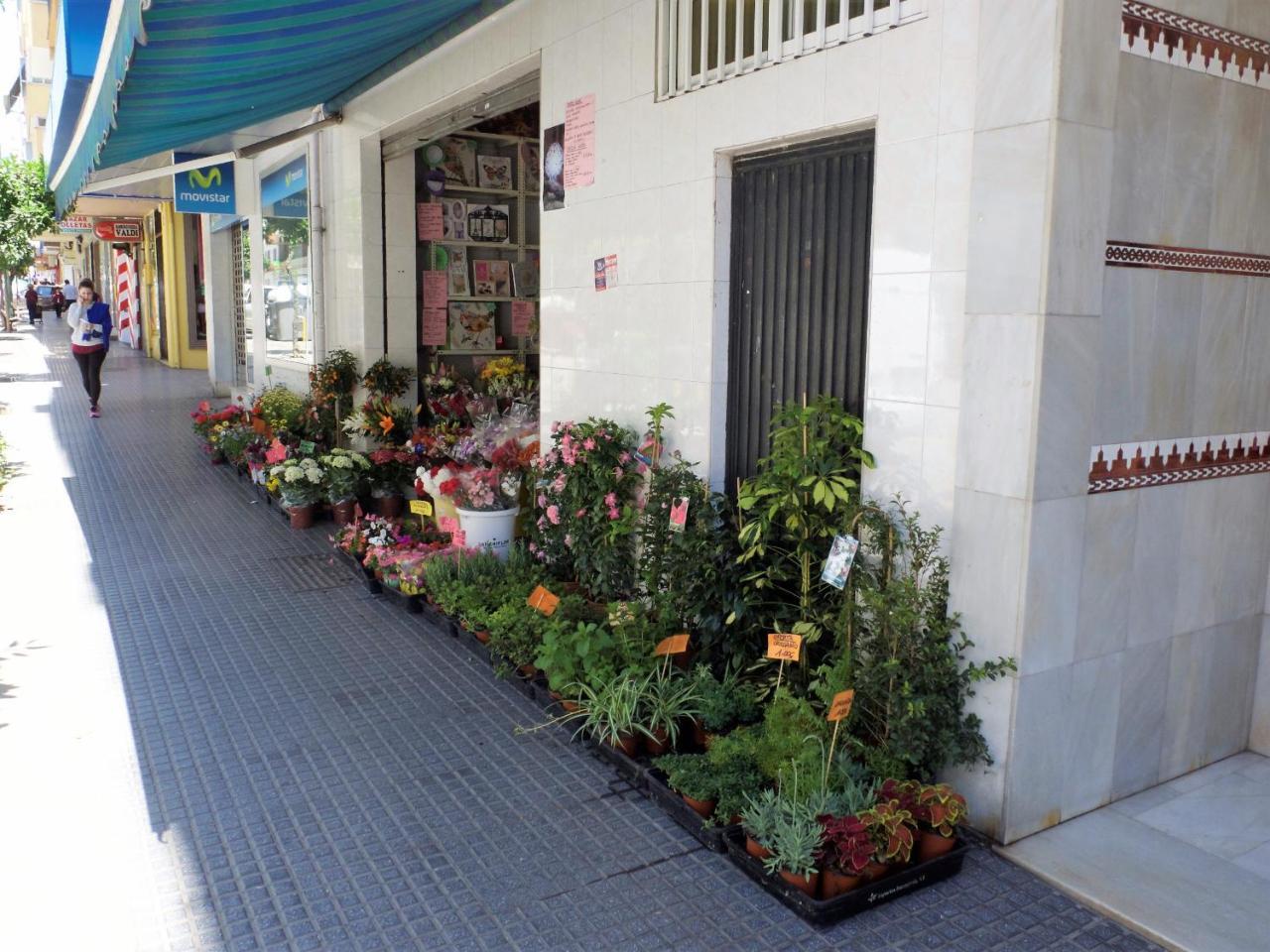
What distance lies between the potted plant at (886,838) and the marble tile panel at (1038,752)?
0.47 meters

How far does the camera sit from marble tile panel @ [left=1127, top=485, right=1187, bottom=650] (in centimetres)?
364

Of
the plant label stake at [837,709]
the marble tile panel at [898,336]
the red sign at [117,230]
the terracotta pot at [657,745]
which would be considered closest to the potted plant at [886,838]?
the plant label stake at [837,709]

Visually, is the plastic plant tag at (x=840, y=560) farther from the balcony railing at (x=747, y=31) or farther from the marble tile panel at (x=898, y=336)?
the balcony railing at (x=747, y=31)

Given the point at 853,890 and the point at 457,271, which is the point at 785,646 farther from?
the point at 457,271

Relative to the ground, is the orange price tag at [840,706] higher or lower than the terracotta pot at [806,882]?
higher

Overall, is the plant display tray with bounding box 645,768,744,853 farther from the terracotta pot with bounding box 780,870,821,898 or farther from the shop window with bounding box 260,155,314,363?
the shop window with bounding box 260,155,314,363

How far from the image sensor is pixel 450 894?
318 cm

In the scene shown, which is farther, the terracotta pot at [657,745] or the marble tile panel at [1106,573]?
the terracotta pot at [657,745]

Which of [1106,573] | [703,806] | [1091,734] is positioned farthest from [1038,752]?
[703,806]

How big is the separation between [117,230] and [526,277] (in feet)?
56.7

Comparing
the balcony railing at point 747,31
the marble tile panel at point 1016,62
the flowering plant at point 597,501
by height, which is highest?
the balcony railing at point 747,31

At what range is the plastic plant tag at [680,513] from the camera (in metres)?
4.54

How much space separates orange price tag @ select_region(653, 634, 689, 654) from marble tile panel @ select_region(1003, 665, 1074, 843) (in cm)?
134

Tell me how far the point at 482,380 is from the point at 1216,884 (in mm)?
7162
